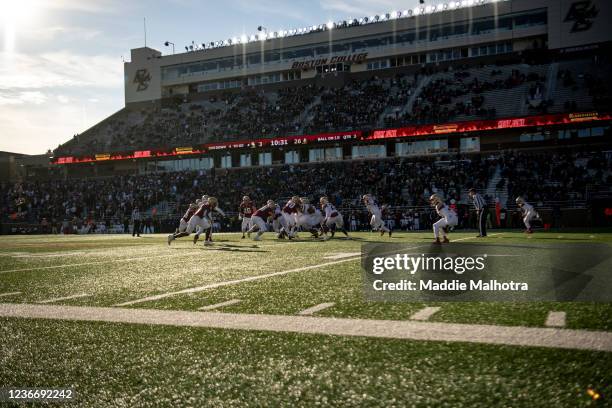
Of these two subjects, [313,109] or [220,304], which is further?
[313,109]

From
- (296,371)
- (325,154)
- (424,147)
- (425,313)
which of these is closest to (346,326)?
(425,313)

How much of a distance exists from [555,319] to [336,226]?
26.7m

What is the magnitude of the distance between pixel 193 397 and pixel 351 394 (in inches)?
33.4

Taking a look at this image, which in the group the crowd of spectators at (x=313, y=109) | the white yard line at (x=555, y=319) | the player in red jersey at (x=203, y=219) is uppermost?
the crowd of spectators at (x=313, y=109)

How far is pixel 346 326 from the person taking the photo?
14.4 ft

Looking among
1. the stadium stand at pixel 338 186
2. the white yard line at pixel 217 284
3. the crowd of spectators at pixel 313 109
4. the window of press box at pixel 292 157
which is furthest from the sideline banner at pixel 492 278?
the window of press box at pixel 292 157

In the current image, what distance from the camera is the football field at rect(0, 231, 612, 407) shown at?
2828 millimetres

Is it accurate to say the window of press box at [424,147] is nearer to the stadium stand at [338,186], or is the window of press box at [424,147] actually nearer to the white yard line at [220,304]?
the stadium stand at [338,186]

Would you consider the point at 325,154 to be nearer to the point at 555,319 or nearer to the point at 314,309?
the point at 314,309

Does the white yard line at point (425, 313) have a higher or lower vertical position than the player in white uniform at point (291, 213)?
lower

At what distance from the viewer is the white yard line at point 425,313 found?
4641mm

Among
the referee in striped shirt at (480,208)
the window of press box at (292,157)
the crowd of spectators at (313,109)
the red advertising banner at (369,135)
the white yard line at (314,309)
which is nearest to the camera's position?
the white yard line at (314,309)

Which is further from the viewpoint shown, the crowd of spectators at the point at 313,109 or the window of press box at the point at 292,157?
the window of press box at the point at 292,157

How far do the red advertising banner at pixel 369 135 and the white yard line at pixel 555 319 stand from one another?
3382 cm
